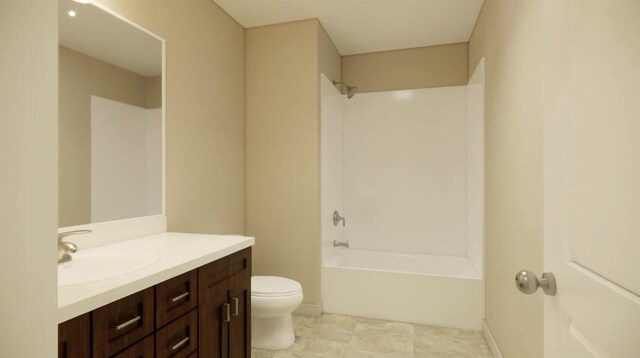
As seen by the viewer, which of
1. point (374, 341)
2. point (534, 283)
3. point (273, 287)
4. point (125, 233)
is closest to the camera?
point (534, 283)

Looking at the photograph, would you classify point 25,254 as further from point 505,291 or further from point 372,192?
point 372,192

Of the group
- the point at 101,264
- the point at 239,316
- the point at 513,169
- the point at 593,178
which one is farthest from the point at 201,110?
the point at 593,178

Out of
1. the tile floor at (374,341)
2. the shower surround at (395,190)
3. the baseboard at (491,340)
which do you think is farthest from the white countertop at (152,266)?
the baseboard at (491,340)

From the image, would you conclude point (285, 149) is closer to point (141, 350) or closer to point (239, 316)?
point (239, 316)

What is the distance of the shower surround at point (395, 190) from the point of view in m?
3.00

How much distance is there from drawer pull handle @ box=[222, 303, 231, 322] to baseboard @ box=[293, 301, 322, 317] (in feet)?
4.67

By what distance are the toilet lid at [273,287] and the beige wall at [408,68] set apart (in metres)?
2.25

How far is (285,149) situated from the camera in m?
2.97

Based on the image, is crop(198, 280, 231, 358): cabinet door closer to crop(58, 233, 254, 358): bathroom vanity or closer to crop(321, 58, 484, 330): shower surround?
crop(58, 233, 254, 358): bathroom vanity

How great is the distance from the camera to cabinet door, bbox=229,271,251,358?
1653 mm

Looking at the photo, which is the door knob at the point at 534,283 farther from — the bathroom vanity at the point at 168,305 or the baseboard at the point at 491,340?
the baseboard at the point at 491,340

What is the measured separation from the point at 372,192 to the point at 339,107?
98cm

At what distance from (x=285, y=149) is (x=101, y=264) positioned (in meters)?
1.77

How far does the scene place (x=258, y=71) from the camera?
10.00 feet
